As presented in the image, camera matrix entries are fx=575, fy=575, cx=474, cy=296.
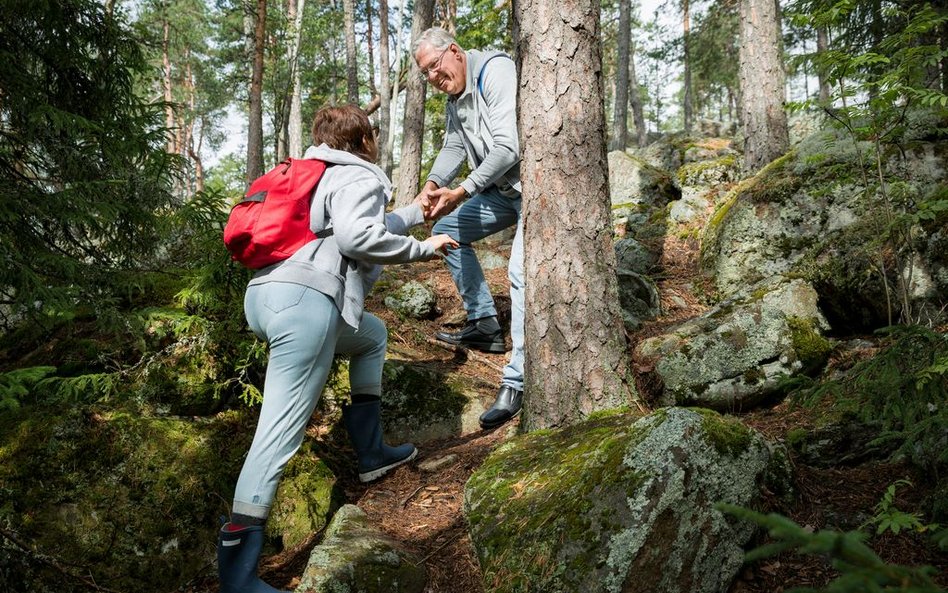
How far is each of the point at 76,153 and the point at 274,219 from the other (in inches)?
139

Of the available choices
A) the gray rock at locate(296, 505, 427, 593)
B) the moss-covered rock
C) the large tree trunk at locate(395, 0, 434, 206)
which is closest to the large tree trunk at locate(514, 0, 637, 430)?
the gray rock at locate(296, 505, 427, 593)

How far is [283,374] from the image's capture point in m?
2.66

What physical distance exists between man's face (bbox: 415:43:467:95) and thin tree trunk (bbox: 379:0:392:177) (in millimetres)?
11988

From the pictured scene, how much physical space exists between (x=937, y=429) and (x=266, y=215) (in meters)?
3.06

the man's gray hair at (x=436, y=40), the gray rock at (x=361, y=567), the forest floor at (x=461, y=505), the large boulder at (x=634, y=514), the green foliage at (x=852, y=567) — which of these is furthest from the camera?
the man's gray hair at (x=436, y=40)

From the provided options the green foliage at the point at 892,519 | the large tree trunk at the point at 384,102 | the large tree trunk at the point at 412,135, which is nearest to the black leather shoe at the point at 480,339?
the green foliage at the point at 892,519

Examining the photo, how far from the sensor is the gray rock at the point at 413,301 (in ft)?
20.3

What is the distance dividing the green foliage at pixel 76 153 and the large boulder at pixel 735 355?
4.01m

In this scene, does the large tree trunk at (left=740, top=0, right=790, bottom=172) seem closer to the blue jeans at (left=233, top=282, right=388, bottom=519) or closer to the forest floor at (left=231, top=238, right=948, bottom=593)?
the forest floor at (left=231, top=238, right=948, bottom=593)

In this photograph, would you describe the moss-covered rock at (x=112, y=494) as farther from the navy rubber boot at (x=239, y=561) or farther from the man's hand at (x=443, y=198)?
the man's hand at (x=443, y=198)

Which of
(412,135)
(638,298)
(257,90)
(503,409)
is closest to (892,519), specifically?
(503,409)

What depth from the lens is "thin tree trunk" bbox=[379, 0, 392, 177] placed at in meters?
16.6

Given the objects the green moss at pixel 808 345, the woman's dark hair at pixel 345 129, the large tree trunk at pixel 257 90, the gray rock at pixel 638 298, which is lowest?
the green moss at pixel 808 345

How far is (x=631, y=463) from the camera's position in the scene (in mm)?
2178
